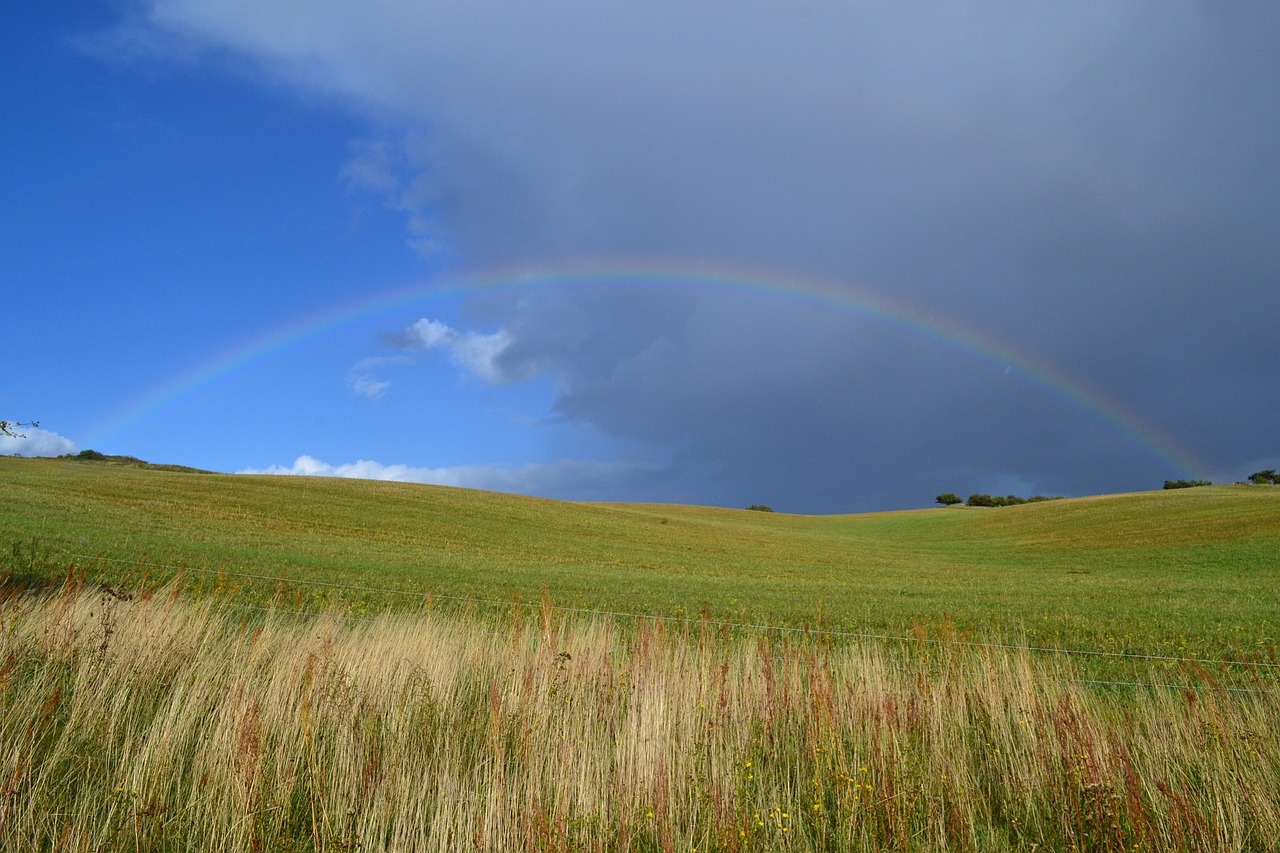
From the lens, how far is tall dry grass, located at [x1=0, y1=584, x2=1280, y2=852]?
4.64 m

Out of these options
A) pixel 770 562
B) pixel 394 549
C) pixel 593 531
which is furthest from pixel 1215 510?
pixel 394 549

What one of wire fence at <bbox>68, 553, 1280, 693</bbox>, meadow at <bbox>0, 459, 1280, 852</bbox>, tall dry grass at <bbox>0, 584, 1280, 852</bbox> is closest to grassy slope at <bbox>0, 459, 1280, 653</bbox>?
wire fence at <bbox>68, 553, 1280, 693</bbox>

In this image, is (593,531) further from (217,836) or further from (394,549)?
(217,836)

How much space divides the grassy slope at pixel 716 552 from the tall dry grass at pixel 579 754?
635 centimetres

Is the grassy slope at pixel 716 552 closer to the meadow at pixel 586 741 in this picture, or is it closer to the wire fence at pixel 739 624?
the wire fence at pixel 739 624

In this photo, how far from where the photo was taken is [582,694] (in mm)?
6891

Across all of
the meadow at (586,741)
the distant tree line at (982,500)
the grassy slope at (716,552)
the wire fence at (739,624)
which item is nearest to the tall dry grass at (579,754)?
the meadow at (586,741)

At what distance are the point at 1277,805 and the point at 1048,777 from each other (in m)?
1.38

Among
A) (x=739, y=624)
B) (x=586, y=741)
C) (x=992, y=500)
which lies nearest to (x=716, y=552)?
(x=739, y=624)

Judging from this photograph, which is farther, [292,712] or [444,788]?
[292,712]

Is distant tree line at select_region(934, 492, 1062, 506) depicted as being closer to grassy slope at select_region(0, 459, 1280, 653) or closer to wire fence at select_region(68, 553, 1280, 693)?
grassy slope at select_region(0, 459, 1280, 653)

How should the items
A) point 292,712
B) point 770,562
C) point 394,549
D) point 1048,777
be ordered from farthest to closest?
1. point 770,562
2. point 394,549
3. point 292,712
4. point 1048,777

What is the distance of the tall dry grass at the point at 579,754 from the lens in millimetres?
4645

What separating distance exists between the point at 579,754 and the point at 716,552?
4094 cm
